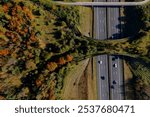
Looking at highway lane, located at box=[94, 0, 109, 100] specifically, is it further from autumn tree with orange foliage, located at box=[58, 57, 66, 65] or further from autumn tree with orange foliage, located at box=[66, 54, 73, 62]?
autumn tree with orange foliage, located at box=[58, 57, 66, 65]

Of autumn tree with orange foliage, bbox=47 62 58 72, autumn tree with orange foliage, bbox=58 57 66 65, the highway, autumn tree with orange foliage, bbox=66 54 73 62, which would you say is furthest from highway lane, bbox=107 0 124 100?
autumn tree with orange foliage, bbox=47 62 58 72

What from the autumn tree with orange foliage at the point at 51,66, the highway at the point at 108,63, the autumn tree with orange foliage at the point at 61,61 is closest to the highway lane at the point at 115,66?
the highway at the point at 108,63

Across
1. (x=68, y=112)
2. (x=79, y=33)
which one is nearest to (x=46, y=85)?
(x=68, y=112)

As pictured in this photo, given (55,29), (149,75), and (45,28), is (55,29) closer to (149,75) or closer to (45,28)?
(45,28)

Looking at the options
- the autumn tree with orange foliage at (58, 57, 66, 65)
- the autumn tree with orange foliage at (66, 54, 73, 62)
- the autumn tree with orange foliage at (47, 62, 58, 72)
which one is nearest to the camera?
the autumn tree with orange foliage at (47, 62, 58, 72)

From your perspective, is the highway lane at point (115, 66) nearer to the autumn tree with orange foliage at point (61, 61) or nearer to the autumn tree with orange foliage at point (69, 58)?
the autumn tree with orange foliage at point (69, 58)

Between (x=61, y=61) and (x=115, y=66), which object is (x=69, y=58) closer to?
(x=61, y=61)
